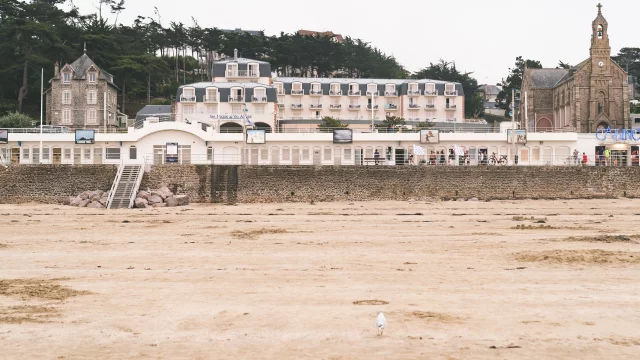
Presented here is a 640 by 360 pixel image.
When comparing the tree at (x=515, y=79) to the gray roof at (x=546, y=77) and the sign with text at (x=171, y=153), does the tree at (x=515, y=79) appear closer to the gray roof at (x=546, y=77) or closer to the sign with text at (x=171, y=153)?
the gray roof at (x=546, y=77)

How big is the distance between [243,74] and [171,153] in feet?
110

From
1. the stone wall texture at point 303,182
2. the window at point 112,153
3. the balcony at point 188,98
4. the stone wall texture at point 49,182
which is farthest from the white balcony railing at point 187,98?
the stone wall texture at point 49,182

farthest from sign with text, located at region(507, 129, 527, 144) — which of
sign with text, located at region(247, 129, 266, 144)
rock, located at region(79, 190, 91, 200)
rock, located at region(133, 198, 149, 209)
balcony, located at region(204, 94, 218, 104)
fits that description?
balcony, located at region(204, 94, 218, 104)

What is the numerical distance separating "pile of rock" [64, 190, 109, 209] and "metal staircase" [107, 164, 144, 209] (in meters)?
0.45

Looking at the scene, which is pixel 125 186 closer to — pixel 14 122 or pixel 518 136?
pixel 518 136

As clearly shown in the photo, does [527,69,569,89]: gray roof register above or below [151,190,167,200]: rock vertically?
above

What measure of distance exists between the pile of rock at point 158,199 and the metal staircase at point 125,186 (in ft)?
1.50

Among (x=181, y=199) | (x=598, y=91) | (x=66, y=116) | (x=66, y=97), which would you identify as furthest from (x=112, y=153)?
(x=598, y=91)

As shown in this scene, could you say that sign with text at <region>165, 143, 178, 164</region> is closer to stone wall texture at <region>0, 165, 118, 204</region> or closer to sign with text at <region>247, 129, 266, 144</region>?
stone wall texture at <region>0, 165, 118, 204</region>

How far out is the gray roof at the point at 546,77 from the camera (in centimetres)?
7981

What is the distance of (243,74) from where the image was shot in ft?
242

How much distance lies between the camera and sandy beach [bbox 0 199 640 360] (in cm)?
899

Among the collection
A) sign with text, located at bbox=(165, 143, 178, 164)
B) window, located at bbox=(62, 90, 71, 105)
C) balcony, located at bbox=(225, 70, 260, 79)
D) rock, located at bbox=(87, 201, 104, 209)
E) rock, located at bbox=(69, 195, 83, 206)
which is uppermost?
balcony, located at bbox=(225, 70, 260, 79)

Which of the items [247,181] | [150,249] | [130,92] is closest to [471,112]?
[130,92]
